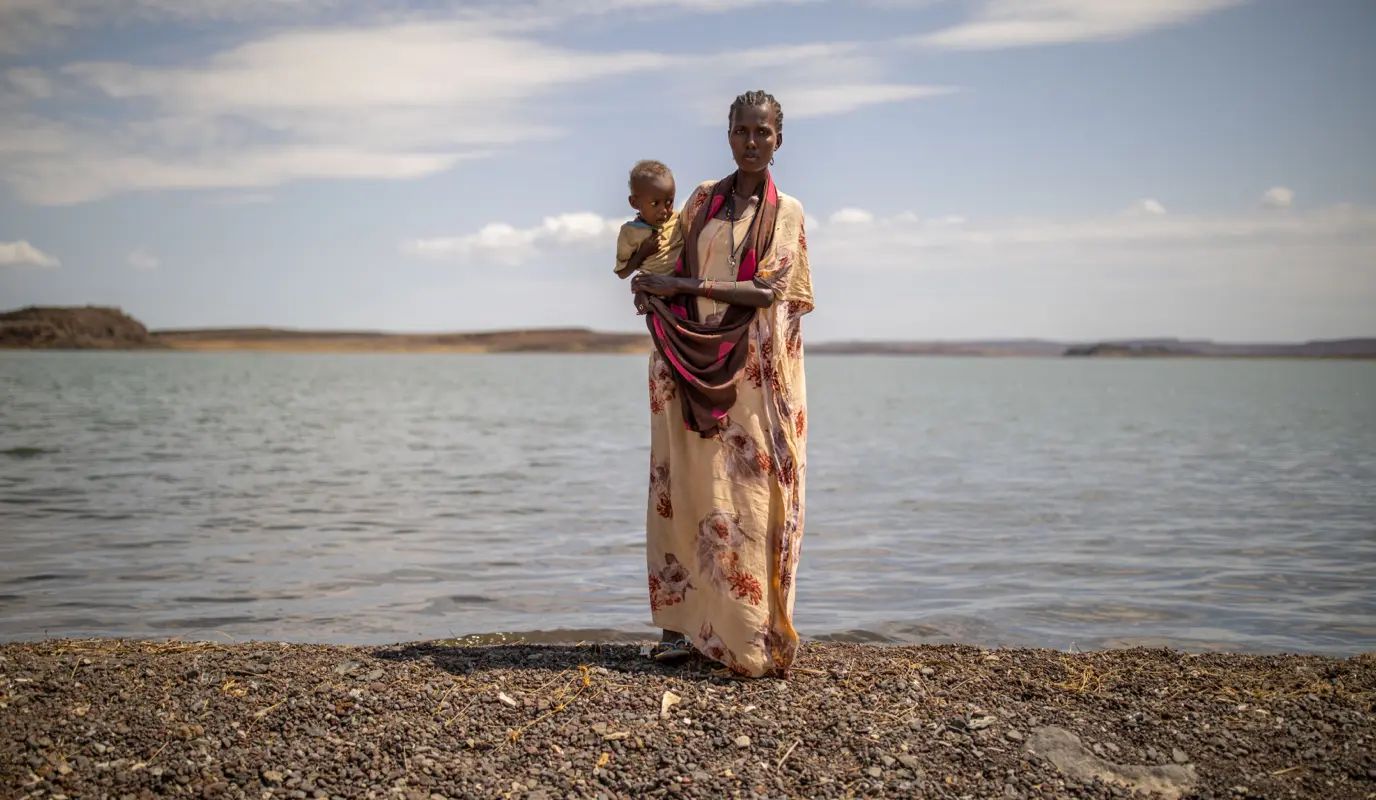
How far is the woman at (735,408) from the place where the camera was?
17.4 feet

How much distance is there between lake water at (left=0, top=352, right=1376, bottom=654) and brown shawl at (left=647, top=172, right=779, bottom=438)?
301 centimetres

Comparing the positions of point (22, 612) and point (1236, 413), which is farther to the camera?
point (1236, 413)

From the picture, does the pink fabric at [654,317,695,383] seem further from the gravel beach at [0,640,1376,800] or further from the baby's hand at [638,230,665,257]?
the gravel beach at [0,640,1376,800]

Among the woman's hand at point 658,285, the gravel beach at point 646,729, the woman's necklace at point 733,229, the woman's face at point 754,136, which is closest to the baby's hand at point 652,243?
the woman's hand at point 658,285

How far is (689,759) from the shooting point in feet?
14.5

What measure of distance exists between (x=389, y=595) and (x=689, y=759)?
5.21m

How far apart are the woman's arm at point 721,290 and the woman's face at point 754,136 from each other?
572 millimetres

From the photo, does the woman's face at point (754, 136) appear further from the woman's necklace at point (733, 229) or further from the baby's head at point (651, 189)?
the baby's head at point (651, 189)

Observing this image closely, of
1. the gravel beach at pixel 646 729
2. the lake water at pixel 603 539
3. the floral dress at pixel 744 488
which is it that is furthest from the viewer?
the lake water at pixel 603 539

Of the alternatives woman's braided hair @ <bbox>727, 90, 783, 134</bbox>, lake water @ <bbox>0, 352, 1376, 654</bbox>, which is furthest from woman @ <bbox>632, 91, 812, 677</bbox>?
lake water @ <bbox>0, 352, 1376, 654</bbox>

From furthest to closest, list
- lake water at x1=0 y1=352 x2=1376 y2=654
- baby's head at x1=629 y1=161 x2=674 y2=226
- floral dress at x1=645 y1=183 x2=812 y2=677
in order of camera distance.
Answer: lake water at x1=0 y1=352 x2=1376 y2=654 < floral dress at x1=645 y1=183 x2=812 y2=677 < baby's head at x1=629 y1=161 x2=674 y2=226

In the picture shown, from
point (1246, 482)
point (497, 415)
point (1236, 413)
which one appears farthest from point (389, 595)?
point (1236, 413)

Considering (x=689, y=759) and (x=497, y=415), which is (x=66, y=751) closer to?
(x=689, y=759)

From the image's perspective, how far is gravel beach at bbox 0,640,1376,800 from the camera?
13.9 ft
